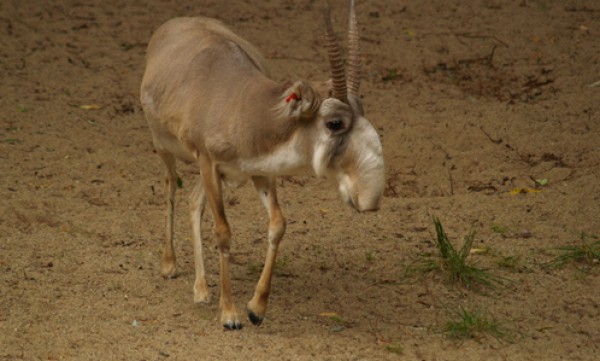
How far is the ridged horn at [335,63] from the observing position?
4.80 m

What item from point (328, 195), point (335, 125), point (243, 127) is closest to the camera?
point (335, 125)

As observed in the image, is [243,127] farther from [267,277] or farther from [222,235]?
[267,277]

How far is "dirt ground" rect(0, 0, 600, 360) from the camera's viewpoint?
546 centimetres

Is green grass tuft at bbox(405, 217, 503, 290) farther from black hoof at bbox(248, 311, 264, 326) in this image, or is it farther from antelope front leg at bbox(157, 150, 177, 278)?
antelope front leg at bbox(157, 150, 177, 278)

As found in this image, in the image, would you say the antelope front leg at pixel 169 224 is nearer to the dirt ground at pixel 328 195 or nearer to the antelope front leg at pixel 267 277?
the dirt ground at pixel 328 195

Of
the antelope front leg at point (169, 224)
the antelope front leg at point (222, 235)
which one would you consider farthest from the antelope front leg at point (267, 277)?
the antelope front leg at point (169, 224)

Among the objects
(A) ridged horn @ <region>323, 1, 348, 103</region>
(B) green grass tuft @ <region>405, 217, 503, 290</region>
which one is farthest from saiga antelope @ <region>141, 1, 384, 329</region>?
(B) green grass tuft @ <region>405, 217, 503, 290</region>

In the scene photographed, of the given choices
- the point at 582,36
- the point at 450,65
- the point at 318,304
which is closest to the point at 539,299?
the point at 318,304

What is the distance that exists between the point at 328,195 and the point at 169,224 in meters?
1.73

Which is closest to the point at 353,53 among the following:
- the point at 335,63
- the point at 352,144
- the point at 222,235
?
the point at 335,63

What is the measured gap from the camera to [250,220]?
734 cm

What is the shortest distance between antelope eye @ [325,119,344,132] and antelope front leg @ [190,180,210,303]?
1499 millimetres

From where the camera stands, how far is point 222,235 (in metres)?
5.66

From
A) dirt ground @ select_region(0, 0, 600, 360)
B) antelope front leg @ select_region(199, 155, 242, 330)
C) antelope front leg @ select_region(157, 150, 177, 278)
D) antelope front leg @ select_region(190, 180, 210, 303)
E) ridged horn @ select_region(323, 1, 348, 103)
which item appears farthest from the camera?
antelope front leg @ select_region(157, 150, 177, 278)
